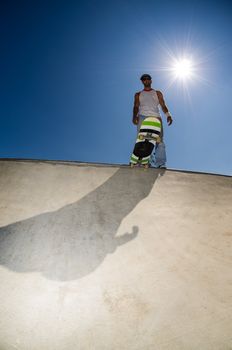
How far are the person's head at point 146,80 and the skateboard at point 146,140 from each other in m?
0.96

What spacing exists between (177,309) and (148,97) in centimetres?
443

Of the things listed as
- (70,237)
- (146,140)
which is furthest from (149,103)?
(70,237)

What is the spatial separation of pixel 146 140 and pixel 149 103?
0.97 meters

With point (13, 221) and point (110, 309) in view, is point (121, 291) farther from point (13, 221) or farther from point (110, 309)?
point (13, 221)

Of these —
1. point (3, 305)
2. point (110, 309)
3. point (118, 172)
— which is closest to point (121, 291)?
point (110, 309)

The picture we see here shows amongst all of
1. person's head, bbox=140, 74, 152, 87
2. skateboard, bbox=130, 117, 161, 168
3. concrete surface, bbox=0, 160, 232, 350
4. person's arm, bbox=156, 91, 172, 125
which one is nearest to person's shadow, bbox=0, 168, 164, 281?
concrete surface, bbox=0, 160, 232, 350

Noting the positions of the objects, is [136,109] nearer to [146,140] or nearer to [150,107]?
[150,107]

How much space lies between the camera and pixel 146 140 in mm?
4875

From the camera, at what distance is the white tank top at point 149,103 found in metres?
5.17

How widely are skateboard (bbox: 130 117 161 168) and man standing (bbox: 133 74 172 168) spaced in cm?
22

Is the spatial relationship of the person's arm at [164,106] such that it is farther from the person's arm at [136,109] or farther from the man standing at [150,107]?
the person's arm at [136,109]

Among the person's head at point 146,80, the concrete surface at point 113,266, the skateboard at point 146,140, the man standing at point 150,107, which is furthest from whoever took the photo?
the person's head at point 146,80

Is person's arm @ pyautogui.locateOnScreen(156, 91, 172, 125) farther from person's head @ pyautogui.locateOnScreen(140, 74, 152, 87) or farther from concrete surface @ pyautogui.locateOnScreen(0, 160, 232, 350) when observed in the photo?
concrete surface @ pyautogui.locateOnScreen(0, 160, 232, 350)

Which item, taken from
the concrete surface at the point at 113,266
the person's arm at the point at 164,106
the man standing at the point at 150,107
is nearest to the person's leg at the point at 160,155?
the man standing at the point at 150,107
